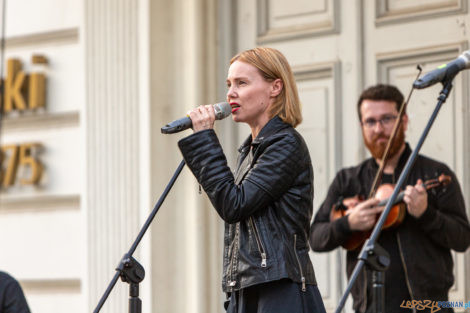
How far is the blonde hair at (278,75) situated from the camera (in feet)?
11.4

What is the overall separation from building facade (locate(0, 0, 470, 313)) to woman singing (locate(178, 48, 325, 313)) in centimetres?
203

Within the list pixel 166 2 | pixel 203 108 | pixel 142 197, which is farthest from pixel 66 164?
pixel 203 108

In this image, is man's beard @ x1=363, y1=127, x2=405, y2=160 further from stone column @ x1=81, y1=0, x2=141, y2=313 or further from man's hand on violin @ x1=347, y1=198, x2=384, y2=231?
stone column @ x1=81, y1=0, x2=141, y2=313

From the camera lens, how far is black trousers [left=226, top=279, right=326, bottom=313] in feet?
10.6

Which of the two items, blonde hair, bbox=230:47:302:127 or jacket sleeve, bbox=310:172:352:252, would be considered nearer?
blonde hair, bbox=230:47:302:127

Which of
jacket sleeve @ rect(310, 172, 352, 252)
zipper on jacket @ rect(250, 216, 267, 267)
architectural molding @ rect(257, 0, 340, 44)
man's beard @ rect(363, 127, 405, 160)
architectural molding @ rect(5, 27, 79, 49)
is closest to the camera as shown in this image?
zipper on jacket @ rect(250, 216, 267, 267)

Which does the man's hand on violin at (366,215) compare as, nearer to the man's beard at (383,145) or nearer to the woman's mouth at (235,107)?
the man's beard at (383,145)

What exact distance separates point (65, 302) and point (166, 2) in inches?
80.9

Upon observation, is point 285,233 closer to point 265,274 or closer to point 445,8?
point 265,274

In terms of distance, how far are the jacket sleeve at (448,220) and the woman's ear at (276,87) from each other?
1.17 meters

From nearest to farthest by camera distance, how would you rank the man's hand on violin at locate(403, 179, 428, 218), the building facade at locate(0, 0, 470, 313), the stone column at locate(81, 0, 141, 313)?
the man's hand on violin at locate(403, 179, 428, 218) < the building facade at locate(0, 0, 470, 313) < the stone column at locate(81, 0, 141, 313)

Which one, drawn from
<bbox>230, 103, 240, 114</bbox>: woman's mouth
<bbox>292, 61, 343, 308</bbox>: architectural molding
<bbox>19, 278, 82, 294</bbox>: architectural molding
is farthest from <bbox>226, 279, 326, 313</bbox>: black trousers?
<bbox>19, 278, 82, 294</bbox>: architectural molding

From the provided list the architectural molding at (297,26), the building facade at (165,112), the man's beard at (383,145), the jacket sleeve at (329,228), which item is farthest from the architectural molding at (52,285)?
the man's beard at (383,145)

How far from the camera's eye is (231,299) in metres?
3.38
